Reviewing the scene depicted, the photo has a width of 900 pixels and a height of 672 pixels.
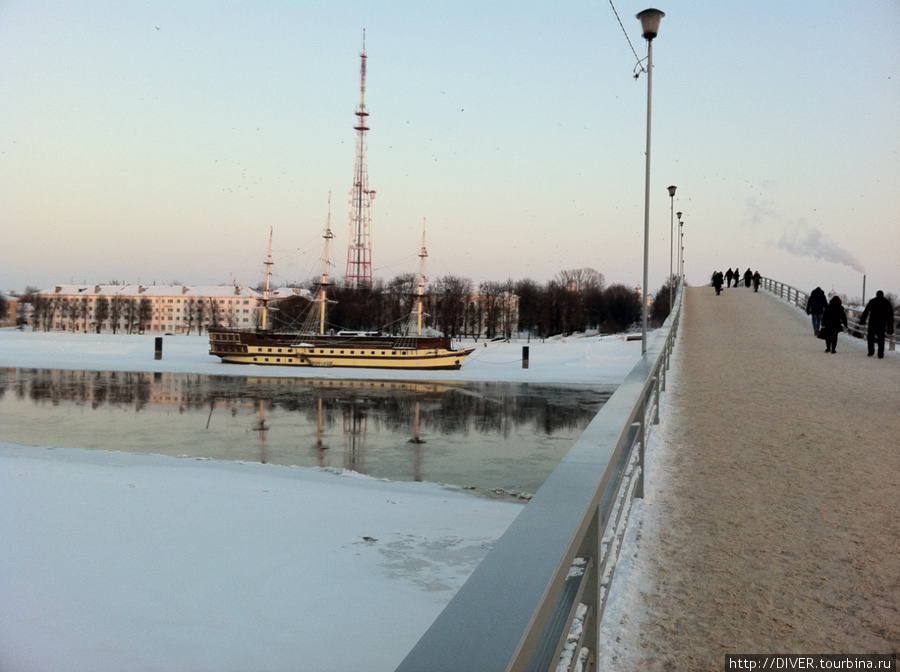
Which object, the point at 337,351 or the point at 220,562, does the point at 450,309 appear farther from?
the point at 220,562

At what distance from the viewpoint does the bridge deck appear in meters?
3.27

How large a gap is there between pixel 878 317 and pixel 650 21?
1014 centimetres

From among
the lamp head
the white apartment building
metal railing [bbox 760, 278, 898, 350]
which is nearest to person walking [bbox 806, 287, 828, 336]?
metal railing [bbox 760, 278, 898, 350]

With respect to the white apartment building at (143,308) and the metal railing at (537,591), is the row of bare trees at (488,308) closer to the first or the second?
the white apartment building at (143,308)

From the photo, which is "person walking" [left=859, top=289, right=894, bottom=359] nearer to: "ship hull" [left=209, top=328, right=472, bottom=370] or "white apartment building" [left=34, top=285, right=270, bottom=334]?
"ship hull" [left=209, top=328, right=472, bottom=370]

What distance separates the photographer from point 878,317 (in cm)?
1725

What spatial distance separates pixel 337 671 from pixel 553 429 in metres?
13.1

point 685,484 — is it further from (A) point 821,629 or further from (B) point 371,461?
(B) point 371,461

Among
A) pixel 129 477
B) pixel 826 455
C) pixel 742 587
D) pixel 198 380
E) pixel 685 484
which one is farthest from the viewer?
pixel 198 380

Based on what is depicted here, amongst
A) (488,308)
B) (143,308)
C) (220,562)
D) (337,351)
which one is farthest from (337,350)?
(143,308)

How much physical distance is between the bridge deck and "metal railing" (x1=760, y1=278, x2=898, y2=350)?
13.1 meters

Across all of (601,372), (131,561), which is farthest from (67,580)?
(601,372)

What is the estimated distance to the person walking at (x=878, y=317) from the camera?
1667 cm

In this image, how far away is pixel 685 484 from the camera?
5.95m
